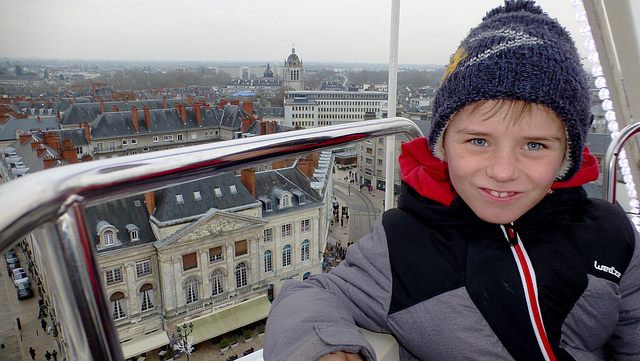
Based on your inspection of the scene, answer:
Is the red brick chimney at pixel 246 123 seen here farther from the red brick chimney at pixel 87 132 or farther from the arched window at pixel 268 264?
the arched window at pixel 268 264

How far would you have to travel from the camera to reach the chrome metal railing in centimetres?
30

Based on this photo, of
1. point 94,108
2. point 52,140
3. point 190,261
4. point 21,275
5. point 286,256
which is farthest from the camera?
point 94,108

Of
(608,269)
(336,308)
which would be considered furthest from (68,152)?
(608,269)

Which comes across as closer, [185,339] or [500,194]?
[500,194]

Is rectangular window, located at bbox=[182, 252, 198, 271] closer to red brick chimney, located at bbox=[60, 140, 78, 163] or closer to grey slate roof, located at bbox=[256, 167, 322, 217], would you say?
grey slate roof, located at bbox=[256, 167, 322, 217]

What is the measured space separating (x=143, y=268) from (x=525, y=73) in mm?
1153

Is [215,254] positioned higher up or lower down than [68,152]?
higher up

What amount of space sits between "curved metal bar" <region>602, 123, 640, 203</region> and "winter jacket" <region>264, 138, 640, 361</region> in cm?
68

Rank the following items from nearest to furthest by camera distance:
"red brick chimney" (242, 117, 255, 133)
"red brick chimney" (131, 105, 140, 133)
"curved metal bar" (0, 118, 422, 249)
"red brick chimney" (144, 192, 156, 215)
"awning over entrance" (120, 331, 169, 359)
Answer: "curved metal bar" (0, 118, 422, 249), "red brick chimney" (144, 192, 156, 215), "awning over entrance" (120, 331, 169, 359), "red brick chimney" (131, 105, 140, 133), "red brick chimney" (242, 117, 255, 133)

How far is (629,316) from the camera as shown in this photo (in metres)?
0.70

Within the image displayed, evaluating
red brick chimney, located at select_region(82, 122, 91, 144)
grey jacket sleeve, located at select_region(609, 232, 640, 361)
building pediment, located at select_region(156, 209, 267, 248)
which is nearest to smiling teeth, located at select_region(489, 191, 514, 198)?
grey jacket sleeve, located at select_region(609, 232, 640, 361)

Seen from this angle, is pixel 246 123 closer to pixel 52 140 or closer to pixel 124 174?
pixel 52 140

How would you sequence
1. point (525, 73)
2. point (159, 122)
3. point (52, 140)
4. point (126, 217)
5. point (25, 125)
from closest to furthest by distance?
point (525, 73)
point (126, 217)
point (159, 122)
point (52, 140)
point (25, 125)

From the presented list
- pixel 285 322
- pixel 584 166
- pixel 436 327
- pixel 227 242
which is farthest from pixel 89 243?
pixel 227 242
